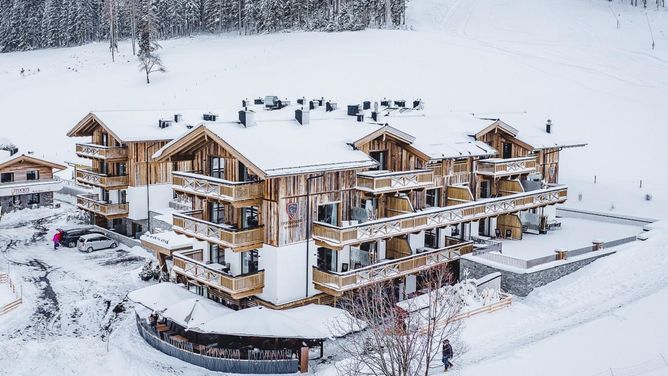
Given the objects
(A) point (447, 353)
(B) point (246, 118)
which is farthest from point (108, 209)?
(A) point (447, 353)

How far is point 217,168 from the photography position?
108 ft

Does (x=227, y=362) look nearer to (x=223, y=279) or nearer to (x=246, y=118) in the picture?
(x=223, y=279)

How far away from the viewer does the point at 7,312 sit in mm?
32656

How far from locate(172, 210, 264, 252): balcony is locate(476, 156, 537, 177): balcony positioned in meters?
16.3

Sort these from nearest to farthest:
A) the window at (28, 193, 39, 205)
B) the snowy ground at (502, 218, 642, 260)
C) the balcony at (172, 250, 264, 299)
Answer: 1. the balcony at (172, 250, 264, 299)
2. the snowy ground at (502, 218, 642, 260)
3. the window at (28, 193, 39, 205)

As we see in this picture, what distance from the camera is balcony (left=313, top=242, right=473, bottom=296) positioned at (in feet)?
97.9

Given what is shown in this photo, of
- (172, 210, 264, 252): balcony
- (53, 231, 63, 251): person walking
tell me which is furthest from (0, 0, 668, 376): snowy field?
(172, 210, 264, 252): balcony

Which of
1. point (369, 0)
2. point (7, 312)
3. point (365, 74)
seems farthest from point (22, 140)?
point (369, 0)

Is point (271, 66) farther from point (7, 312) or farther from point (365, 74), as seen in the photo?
point (7, 312)

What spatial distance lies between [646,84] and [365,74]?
3413cm

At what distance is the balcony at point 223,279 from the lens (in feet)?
95.3

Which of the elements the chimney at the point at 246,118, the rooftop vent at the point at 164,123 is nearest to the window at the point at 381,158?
the chimney at the point at 246,118

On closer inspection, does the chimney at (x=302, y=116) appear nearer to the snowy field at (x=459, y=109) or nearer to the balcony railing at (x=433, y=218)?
the balcony railing at (x=433, y=218)

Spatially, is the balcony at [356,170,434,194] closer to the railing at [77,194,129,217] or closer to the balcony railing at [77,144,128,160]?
the balcony railing at [77,144,128,160]
